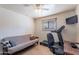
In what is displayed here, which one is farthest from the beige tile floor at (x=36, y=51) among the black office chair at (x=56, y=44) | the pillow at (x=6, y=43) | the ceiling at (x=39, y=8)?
the ceiling at (x=39, y=8)

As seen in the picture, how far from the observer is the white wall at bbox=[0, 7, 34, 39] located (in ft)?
5.69

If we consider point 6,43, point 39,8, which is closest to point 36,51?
point 6,43

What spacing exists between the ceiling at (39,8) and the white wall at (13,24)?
0.28 feet

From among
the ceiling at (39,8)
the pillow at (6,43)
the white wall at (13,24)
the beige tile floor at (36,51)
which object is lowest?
the beige tile floor at (36,51)

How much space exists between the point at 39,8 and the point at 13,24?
574 mm

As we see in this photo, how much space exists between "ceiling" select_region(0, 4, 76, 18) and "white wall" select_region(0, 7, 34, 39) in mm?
86

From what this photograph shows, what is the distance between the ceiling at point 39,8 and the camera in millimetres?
1783

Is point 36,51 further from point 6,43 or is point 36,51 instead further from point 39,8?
point 39,8

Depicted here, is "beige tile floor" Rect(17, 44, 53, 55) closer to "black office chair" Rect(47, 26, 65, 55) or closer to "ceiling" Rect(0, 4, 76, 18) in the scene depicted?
"black office chair" Rect(47, 26, 65, 55)

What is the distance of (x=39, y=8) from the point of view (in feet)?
5.99

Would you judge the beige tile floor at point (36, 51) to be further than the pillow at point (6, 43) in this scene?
Yes

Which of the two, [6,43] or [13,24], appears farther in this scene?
[13,24]

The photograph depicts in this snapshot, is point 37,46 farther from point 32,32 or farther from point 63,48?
point 63,48

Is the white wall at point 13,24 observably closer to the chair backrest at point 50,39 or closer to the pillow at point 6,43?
the pillow at point 6,43
